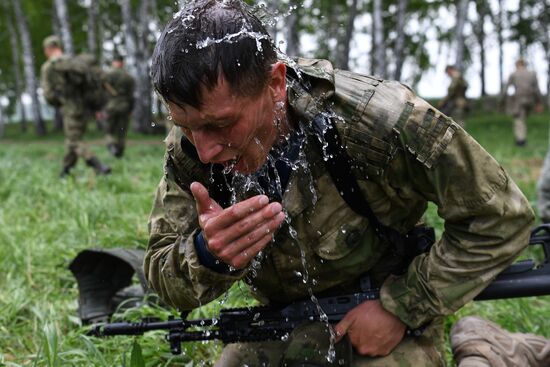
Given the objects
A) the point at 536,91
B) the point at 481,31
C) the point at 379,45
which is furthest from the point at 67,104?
the point at 481,31

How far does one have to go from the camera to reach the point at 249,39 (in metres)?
1.80

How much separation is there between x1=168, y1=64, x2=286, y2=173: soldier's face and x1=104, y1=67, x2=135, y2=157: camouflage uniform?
11.0 m

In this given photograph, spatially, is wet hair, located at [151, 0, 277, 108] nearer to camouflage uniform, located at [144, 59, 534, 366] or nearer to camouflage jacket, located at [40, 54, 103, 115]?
camouflage uniform, located at [144, 59, 534, 366]

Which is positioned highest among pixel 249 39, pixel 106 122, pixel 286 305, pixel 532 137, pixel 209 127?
pixel 249 39

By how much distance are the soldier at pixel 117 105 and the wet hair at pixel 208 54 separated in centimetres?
1101

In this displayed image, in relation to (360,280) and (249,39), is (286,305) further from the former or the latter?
(249,39)

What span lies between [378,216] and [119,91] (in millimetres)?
11380

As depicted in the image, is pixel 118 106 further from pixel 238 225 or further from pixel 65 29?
pixel 238 225

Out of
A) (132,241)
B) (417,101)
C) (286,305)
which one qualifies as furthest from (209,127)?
(132,241)

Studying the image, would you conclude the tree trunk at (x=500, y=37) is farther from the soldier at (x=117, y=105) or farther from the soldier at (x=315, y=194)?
the soldier at (x=315, y=194)

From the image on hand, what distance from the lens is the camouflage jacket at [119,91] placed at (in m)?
12.6

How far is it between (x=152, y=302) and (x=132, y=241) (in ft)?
3.50

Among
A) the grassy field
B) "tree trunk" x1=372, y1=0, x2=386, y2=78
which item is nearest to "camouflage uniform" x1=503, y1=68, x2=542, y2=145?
"tree trunk" x1=372, y1=0, x2=386, y2=78

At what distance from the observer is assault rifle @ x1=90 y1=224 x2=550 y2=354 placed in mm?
2293
